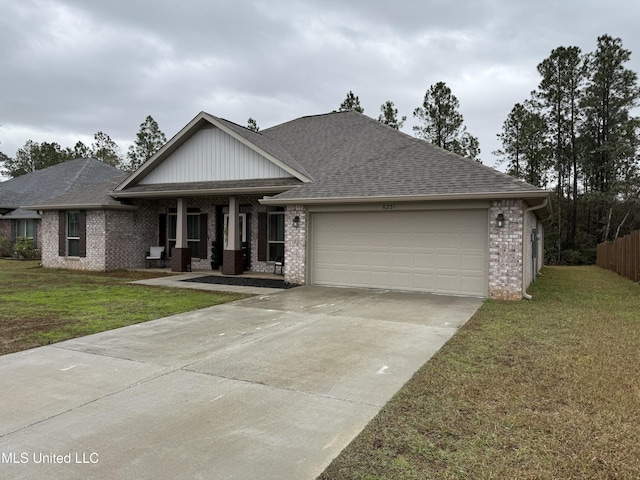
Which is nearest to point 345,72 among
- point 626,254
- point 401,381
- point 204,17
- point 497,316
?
point 204,17

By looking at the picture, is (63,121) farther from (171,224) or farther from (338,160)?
(338,160)

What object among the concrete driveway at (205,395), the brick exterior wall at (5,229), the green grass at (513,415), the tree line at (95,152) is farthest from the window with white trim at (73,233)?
the tree line at (95,152)

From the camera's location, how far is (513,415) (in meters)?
3.68

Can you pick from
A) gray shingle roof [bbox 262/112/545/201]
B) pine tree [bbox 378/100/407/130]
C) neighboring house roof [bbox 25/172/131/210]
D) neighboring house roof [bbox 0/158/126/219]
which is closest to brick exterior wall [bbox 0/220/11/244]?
neighboring house roof [bbox 0/158/126/219]

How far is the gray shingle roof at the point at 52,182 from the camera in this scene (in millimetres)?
25562

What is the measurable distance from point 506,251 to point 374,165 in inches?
188

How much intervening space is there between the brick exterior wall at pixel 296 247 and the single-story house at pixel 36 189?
15747 mm

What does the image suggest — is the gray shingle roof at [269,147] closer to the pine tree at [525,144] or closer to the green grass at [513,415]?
the green grass at [513,415]

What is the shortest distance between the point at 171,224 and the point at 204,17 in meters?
7.93

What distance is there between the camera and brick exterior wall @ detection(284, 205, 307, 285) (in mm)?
12336

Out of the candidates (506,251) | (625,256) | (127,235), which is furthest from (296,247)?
(625,256)

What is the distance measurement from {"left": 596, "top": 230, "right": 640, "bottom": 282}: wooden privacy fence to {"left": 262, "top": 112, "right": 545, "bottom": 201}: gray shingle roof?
8.07 meters

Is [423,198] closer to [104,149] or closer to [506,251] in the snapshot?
[506,251]

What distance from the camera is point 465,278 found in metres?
10.5
